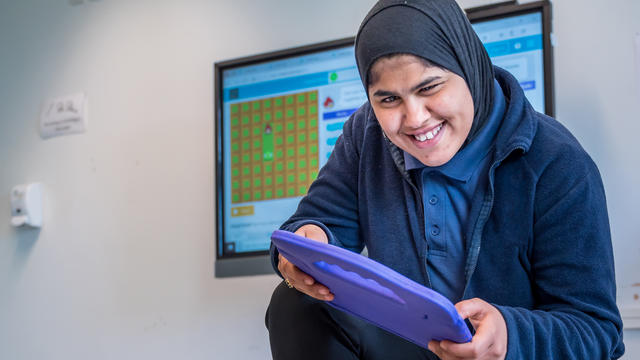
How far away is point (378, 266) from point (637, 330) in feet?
2.97

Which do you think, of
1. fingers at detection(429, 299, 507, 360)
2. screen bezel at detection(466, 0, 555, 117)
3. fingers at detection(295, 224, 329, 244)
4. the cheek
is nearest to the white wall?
screen bezel at detection(466, 0, 555, 117)

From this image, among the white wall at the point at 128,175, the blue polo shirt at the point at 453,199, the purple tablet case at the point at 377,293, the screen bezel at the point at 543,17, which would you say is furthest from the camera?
the white wall at the point at 128,175

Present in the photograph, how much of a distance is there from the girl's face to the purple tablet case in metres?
0.23

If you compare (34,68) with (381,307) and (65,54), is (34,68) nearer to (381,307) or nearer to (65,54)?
(65,54)

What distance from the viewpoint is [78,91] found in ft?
7.13

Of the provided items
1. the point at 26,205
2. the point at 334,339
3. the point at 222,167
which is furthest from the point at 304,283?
the point at 26,205

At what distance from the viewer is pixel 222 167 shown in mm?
1825

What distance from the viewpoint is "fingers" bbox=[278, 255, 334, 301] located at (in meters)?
0.86

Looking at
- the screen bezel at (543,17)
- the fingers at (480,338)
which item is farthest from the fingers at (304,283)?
the screen bezel at (543,17)

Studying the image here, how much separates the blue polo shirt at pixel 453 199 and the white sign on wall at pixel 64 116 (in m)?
1.44

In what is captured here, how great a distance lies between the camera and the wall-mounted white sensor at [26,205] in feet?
6.94

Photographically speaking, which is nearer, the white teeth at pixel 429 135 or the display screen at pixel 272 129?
the white teeth at pixel 429 135

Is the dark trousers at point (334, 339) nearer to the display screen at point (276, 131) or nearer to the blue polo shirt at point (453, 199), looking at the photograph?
the blue polo shirt at point (453, 199)

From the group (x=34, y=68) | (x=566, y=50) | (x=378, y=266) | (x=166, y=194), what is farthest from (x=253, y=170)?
(x=378, y=266)
